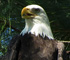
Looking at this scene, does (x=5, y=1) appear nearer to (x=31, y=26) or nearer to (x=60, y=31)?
(x=31, y=26)

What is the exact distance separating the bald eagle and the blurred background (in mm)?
108

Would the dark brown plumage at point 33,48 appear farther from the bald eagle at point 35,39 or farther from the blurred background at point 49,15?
the blurred background at point 49,15

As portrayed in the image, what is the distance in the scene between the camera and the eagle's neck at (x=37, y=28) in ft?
8.14

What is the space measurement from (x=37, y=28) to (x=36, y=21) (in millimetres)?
66

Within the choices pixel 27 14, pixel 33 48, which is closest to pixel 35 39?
pixel 33 48

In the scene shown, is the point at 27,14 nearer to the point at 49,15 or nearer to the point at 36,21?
the point at 36,21

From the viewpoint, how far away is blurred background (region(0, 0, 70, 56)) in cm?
250

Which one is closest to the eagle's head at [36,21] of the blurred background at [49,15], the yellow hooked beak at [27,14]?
the yellow hooked beak at [27,14]

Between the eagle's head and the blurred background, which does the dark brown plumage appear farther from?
the blurred background

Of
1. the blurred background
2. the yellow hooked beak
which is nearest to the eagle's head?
the yellow hooked beak

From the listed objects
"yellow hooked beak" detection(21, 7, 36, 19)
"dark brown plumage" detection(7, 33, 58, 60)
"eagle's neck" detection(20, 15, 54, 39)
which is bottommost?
"dark brown plumage" detection(7, 33, 58, 60)

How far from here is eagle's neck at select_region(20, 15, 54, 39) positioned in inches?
97.6

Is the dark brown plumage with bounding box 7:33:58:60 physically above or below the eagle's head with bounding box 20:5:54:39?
below

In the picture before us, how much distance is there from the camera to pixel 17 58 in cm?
248
